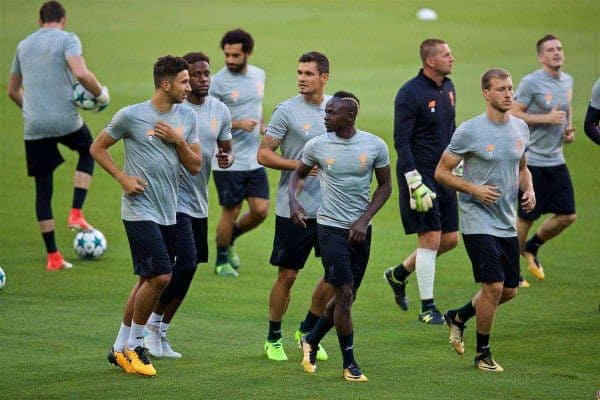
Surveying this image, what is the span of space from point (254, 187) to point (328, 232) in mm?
4887

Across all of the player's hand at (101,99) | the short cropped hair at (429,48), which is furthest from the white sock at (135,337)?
the player's hand at (101,99)

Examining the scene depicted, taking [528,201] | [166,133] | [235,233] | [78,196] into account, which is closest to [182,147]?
[166,133]

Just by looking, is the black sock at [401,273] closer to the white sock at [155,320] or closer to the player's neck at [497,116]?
the player's neck at [497,116]

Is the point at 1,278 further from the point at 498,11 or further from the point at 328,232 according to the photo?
the point at 498,11

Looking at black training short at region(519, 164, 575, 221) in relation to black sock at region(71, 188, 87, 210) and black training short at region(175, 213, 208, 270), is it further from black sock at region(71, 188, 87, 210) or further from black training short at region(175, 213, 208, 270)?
black training short at region(175, 213, 208, 270)

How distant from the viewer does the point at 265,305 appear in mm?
13016

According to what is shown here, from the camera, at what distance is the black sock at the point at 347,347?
9750mm

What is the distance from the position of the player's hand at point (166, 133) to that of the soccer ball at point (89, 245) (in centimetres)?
539

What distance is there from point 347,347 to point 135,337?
1.57 m

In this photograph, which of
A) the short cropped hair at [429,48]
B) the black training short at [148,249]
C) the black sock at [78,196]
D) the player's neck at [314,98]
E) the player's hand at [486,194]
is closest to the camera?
the black training short at [148,249]

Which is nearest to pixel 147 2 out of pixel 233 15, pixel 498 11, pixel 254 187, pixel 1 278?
pixel 233 15

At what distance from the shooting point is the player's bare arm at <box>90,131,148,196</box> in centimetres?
977

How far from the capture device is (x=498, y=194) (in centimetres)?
1022

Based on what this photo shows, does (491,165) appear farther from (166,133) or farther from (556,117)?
(556,117)
